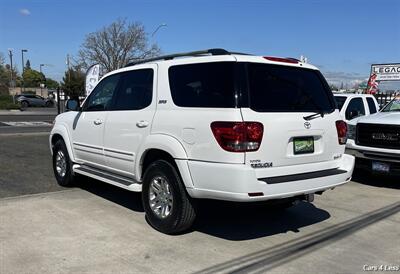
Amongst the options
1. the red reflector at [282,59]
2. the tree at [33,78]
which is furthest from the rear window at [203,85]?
the tree at [33,78]

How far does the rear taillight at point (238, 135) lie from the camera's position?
462 cm

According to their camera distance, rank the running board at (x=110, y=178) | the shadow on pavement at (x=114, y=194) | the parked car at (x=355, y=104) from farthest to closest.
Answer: the parked car at (x=355, y=104) → the shadow on pavement at (x=114, y=194) → the running board at (x=110, y=178)

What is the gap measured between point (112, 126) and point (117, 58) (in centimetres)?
4702

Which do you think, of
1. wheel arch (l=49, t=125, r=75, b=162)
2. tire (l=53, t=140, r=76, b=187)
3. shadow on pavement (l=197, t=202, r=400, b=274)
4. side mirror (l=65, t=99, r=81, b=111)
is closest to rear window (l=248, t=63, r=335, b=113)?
shadow on pavement (l=197, t=202, r=400, b=274)

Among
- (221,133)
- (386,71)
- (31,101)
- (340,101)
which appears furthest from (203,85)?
(31,101)

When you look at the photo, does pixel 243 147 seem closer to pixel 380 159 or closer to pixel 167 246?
pixel 167 246

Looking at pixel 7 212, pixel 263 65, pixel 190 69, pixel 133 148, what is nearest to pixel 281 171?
pixel 263 65

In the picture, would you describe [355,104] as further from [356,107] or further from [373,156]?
[373,156]

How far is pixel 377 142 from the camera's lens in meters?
8.80

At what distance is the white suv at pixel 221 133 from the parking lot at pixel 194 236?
1.50 ft

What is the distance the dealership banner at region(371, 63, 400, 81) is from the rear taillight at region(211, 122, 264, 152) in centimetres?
3065

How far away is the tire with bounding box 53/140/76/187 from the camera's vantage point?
7.72 meters

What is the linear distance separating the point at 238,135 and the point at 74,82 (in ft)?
193

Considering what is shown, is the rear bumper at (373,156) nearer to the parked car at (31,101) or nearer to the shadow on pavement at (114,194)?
the shadow on pavement at (114,194)
